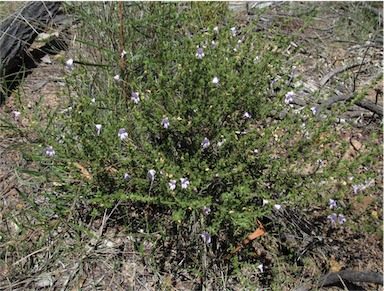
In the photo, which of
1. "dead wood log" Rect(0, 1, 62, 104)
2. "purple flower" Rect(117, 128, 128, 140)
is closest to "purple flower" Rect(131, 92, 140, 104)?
"purple flower" Rect(117, 128, 128, 140)

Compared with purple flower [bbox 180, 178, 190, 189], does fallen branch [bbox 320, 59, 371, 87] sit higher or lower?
lower

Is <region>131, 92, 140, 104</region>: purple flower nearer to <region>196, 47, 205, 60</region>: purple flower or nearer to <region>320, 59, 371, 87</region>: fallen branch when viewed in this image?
<region>196, 47, 205, 60</region>: purple flower

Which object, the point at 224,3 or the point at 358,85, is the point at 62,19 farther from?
the point at 358,85

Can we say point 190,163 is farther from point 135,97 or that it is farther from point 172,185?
Answer: point 135,97

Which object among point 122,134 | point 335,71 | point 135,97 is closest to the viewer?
point 122,134

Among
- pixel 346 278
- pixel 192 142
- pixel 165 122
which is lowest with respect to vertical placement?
pixel 346 278

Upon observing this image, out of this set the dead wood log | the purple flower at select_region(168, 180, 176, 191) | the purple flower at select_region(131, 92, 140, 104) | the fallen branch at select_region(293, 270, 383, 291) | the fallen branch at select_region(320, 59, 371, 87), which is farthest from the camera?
the fallen branch at select_region(320, 59, 371, 87)

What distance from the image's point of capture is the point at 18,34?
129 inches

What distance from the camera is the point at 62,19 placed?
3695mm

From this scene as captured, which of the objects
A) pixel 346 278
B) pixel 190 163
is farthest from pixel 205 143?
pixel 346 278

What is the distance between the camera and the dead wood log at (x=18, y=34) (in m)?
3.17

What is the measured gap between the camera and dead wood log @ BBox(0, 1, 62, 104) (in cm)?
317

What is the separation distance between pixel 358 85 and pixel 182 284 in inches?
101

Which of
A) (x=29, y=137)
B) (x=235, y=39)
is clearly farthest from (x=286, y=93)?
(x=29, y=137)
